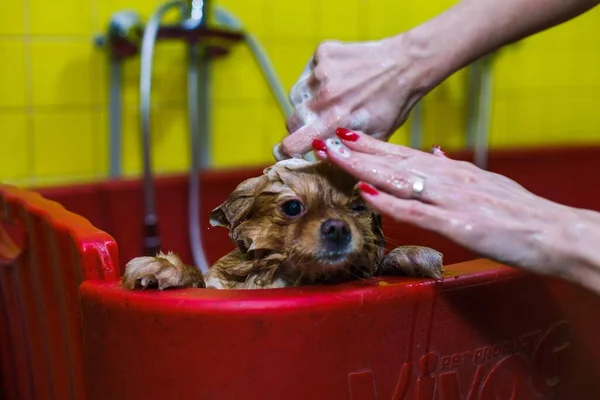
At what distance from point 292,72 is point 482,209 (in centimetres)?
121

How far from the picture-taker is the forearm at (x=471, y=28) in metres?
0.93

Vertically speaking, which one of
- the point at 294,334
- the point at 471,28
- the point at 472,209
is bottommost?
the point at 294,334

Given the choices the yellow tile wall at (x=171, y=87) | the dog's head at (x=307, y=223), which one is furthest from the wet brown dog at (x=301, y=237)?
the yellow tile wall at (x=171, y=87)

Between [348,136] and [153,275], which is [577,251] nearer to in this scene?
[348,136]

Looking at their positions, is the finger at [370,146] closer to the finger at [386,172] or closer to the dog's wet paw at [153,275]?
the finger at [386,172]

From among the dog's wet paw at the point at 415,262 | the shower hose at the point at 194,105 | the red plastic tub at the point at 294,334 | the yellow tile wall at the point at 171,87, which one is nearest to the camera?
the red plastic tub at the point at 294,334

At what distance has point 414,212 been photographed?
2.25ft

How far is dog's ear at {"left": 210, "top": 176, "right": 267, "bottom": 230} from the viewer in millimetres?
897

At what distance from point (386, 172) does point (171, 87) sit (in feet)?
3.53

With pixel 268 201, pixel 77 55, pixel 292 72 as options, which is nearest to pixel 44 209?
pixel 268 201

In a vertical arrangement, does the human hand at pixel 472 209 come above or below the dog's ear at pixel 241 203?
above

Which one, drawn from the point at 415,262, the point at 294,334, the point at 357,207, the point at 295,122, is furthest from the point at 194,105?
the point at 294,334

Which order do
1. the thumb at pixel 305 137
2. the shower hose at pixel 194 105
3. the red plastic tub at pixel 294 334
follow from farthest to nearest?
1. the shower hose at pixel 194 105
2. the thumb at pixel 305 137
3. the red plastic tub at pixel 294 334

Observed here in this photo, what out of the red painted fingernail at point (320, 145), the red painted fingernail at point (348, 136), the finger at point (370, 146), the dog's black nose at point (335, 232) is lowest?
the dog's black nose at point (335, 232)
